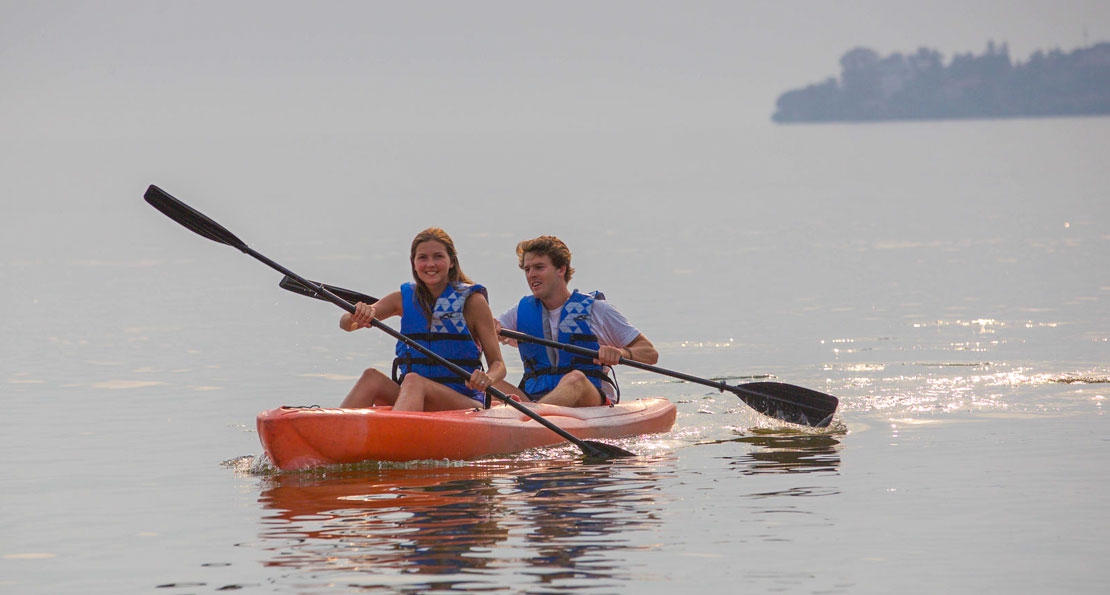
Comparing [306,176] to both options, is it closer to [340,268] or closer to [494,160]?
[494,160]

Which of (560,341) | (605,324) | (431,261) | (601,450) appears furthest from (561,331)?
(431,261)

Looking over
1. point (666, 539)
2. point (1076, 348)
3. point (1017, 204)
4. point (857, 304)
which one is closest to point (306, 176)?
point (1017, 204)

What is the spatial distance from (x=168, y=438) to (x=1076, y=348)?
7.58 meters

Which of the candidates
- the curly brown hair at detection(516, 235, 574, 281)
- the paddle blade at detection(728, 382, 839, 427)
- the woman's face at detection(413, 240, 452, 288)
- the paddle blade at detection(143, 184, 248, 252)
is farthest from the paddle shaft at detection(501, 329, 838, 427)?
the paddle blade at detection(143, 184, 248, 252)

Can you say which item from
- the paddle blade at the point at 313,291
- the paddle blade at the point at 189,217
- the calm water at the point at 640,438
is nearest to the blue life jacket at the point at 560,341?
the calm water at the point at 640,438

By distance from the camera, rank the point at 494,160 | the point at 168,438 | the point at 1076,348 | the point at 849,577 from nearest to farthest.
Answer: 1. the point at 849,577
2. the point at 168,438
3. the point at 1076,348
4. the point at 494,160

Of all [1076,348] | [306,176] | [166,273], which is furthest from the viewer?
[306,176]

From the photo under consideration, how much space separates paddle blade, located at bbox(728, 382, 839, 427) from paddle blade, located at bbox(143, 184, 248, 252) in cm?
333

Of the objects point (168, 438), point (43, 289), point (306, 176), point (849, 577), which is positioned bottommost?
point (849, 577)

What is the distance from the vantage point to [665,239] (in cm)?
3070

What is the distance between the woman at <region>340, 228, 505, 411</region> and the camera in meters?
9.35

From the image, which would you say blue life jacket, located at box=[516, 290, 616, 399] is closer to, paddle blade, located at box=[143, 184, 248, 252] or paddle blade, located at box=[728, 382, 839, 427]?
paddle blade, located at box=[728, 382, 839, 427]

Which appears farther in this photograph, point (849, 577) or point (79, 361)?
point (79, 361)

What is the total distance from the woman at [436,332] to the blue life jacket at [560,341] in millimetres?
763
